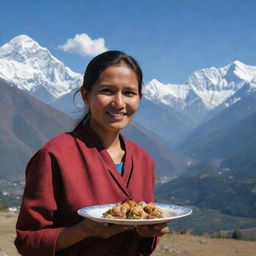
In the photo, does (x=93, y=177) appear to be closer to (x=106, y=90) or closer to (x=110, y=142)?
(x=110, y=142)

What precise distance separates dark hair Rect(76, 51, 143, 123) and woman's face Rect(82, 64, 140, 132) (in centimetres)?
3

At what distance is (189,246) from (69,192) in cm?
1501

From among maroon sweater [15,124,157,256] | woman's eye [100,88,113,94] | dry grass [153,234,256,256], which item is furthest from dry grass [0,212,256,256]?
woman's eye [100,88,113,94]

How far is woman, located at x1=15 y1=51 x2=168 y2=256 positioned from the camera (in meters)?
2.80

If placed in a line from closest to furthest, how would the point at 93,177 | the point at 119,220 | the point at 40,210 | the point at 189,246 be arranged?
the point at 119,220 < the point at 40,210 < the point at 93,177 < the point at 189,246

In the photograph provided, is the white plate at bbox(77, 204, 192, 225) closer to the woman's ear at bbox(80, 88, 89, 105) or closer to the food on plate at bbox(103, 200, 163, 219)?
the food on plate at bbox(103, 200, 163, 219)

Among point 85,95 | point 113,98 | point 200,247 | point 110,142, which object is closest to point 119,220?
point 110,142

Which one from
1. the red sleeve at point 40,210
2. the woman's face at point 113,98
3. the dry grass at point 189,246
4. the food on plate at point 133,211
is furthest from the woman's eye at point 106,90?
the dry grass at point 189,246

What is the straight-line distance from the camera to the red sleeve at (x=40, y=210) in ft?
9.11

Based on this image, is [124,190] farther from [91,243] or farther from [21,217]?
[21,217]

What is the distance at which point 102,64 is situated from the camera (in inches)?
127

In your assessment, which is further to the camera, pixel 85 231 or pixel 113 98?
pixel 113 98

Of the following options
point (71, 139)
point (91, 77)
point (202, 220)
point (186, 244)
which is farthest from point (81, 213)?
point (202, 220)

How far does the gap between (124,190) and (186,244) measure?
1507 cm
